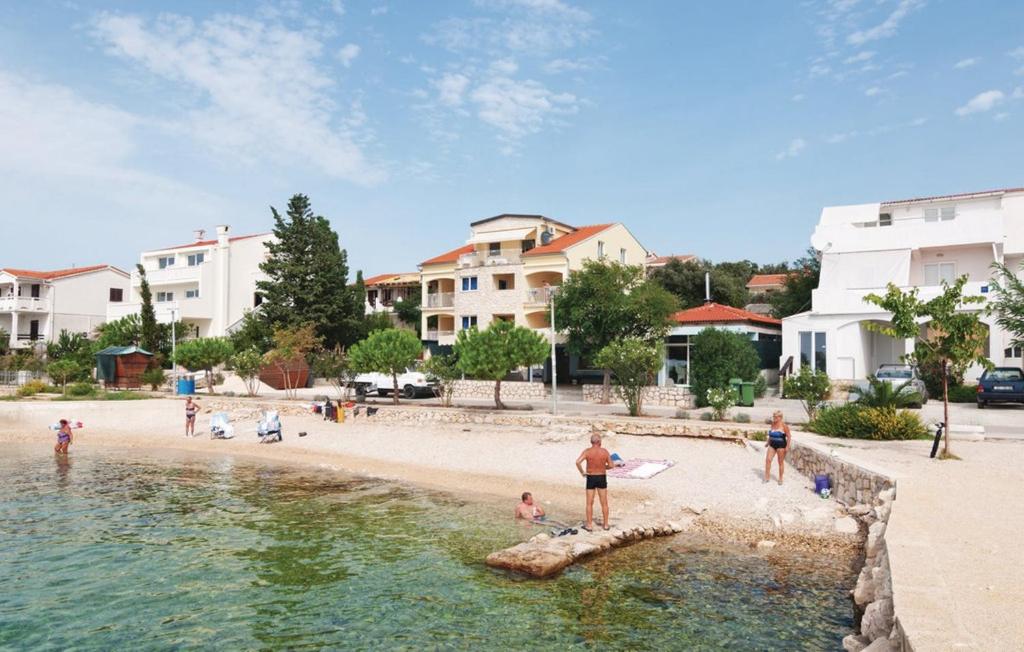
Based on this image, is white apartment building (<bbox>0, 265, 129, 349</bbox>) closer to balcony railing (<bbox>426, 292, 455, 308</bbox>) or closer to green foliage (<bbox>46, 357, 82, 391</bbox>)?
green foliage (<bbox>46, 357, 82, 391</bbox>)

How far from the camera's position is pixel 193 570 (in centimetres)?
1202

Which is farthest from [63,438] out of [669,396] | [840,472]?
[840,472]

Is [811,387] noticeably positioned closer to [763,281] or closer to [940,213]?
[940,213]

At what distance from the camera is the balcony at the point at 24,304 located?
202 feet

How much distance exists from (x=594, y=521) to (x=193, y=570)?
7.44m

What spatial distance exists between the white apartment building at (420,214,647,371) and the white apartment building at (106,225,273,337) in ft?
57.1

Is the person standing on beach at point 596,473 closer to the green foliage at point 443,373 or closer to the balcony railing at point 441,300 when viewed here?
the green foliage at point 443,373

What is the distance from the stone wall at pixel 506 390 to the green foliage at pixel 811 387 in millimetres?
15131

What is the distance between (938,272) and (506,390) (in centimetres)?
2389

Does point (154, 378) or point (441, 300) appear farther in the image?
point (441, 300)

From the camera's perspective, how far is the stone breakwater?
38.2ft

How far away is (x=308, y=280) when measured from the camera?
171 feet

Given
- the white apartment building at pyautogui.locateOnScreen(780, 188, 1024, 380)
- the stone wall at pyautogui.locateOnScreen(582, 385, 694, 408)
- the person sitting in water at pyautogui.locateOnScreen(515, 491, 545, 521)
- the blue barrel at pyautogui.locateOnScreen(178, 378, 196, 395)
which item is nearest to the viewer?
the person sitting in water at pyautogui.locateOnScreen(515, 491, 545, 521)

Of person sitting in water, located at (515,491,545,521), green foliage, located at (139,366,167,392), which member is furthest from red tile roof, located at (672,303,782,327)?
green foliage, located at (139,366,167,392)
